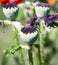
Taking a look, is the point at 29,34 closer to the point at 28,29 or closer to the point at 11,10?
the point at 28,29

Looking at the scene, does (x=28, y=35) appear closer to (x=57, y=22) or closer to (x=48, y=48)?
(x=57, y=22)

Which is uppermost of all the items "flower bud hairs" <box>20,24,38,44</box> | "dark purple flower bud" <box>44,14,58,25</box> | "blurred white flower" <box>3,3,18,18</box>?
"blurred white flower" <box>3,3,18,18</box>

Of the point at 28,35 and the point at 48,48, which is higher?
the point at 28,35

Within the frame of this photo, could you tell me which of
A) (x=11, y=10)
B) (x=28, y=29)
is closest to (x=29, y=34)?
(x=28, y=29)

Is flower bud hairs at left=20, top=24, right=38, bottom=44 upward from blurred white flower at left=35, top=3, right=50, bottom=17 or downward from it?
downward

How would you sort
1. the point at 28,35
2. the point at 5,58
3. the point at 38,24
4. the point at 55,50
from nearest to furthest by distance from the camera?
the point at 28,35, the point at 38,24, the point at 5,58, the point at 55,50

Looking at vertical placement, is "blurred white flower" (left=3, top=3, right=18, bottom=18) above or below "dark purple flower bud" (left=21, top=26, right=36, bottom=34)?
above


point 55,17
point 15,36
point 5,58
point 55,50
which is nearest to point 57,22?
point 55,17

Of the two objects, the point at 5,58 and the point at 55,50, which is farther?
the point at 55,50

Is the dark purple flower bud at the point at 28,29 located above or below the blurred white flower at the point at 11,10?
below

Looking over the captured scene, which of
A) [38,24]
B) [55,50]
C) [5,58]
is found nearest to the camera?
[38,24]

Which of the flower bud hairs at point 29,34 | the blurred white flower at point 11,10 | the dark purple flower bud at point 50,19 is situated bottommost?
the flower bud hairs at point 29,34
